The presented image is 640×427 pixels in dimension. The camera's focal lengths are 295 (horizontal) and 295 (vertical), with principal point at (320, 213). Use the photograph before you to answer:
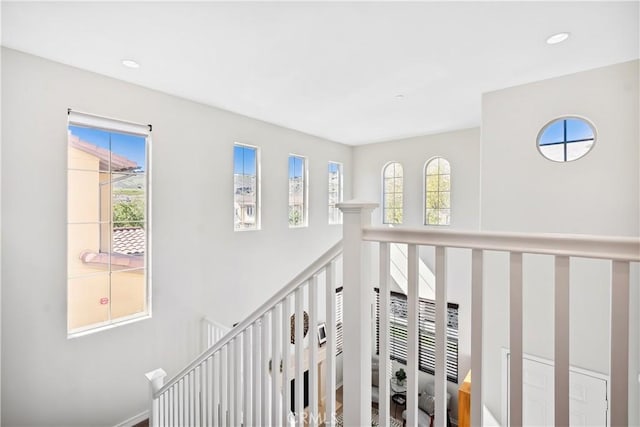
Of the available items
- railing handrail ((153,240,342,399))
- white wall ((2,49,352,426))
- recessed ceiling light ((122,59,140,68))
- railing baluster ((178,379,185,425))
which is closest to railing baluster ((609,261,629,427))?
railing handrail ((153,240,342,399))

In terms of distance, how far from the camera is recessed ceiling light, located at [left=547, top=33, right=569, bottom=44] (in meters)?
2.15

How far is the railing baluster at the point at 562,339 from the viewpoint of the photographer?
789 mm

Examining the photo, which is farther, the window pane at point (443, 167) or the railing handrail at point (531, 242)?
the window pane at point (443, 167)

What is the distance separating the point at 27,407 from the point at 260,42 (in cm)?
341

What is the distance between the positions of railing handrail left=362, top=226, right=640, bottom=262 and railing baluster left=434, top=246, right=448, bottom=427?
0.18 ft

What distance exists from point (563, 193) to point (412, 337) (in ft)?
8.75

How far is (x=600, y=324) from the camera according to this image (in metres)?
2.54

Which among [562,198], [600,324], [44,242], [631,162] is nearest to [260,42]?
[44,242]

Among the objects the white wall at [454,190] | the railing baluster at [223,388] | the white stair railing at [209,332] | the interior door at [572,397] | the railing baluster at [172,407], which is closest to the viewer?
the railing baluster at [223,388]

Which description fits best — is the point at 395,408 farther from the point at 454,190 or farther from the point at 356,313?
the point at 356,313

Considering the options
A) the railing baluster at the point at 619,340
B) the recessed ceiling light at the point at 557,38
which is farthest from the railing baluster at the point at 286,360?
the recessed ceiling light at the point at 557,38

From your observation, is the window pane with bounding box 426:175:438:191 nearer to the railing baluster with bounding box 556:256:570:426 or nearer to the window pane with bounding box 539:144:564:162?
the window pane with bounding box 539:144:564:162

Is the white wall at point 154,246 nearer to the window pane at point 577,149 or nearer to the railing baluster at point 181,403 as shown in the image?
the railing baluster at point 181,403

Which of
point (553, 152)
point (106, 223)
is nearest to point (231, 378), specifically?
point (106, 223)
